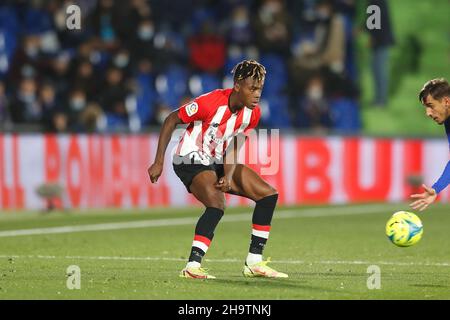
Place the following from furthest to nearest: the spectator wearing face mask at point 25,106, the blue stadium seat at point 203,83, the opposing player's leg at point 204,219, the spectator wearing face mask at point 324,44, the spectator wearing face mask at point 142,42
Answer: the spectator wearing face mask at point 324,44, the spectator wearing face mask at point 142,42, the blue stadium seat at point 203,83, the spectator wearing face mask at point 25,106, the opposing player's leg at point 204,219

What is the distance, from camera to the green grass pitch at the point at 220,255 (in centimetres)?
897

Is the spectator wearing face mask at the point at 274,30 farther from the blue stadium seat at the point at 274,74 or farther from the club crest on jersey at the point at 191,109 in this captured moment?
the club crest on jersey at the point at 191,109

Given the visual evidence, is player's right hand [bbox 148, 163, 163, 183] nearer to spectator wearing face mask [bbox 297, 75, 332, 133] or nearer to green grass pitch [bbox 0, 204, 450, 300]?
green grass pitch [bbox 0, 204, 450, 300]

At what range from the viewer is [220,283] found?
31.0 ft

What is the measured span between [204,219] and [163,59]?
12.3m

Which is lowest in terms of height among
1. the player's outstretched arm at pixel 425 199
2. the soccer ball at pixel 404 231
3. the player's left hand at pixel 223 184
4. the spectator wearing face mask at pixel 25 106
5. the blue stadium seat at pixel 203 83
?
the soccer ball at pixel 404 231

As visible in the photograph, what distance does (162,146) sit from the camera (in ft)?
32.1

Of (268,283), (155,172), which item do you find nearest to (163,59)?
(155,172)

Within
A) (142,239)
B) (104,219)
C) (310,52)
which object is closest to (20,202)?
(104,219)

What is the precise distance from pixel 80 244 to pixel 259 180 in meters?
4.05

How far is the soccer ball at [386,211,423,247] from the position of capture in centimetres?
998

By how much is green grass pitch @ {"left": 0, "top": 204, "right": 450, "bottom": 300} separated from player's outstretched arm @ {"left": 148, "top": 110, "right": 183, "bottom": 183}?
93 centimetres

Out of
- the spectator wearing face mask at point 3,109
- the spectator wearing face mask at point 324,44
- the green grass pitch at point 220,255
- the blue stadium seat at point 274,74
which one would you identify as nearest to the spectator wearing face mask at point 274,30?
the blue stadium seat at point 274,74

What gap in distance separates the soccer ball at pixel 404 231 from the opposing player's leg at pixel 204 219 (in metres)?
1.56
